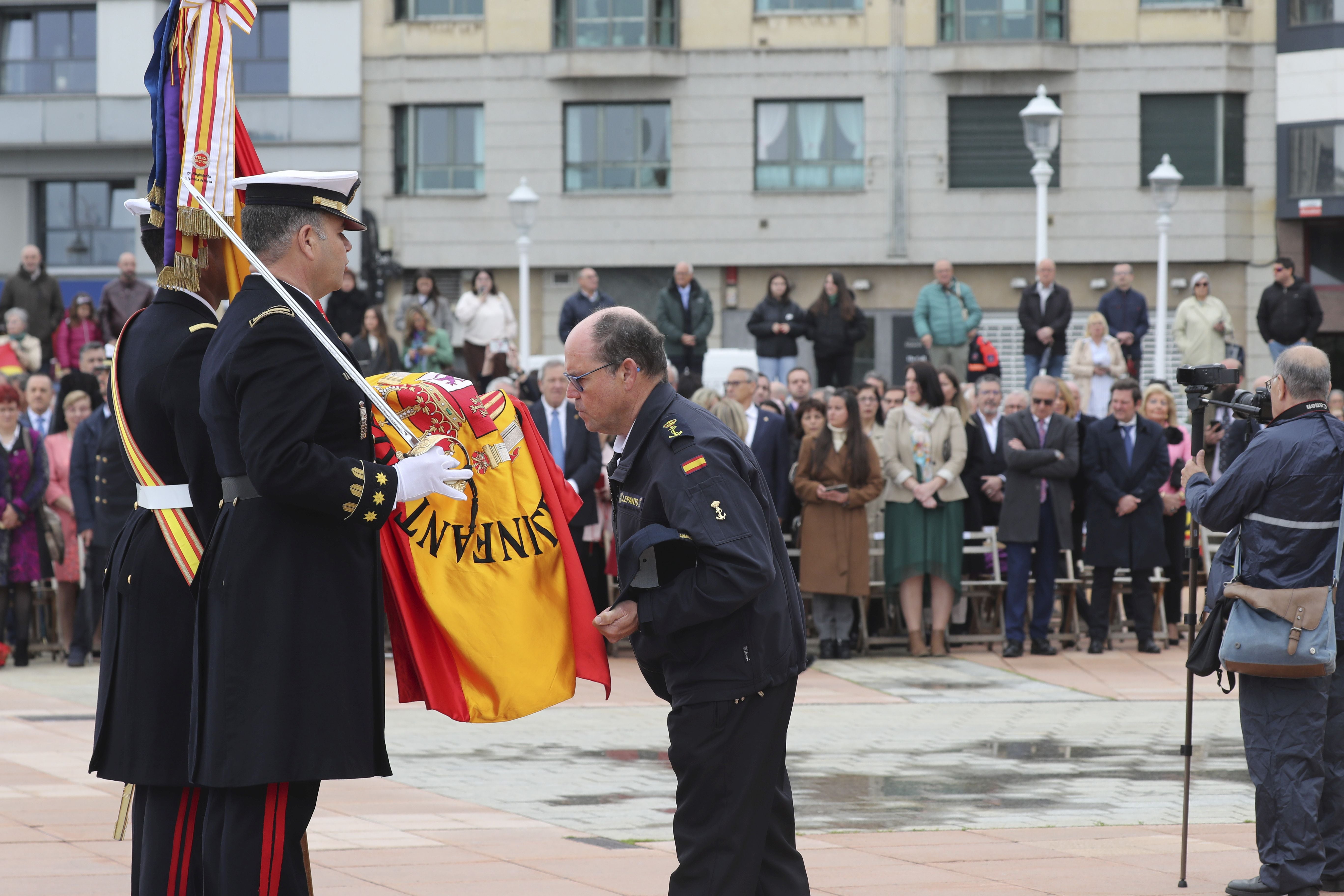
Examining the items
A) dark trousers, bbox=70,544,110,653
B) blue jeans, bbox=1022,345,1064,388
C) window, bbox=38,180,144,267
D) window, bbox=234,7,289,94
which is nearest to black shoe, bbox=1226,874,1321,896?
dark trousers, bbox=70,544,110,653

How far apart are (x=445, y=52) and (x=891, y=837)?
1209 inches

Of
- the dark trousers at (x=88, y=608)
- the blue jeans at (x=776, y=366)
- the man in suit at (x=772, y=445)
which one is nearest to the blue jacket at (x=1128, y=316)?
the blue jeans at (x=776, y=366)

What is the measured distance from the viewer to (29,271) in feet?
71.5

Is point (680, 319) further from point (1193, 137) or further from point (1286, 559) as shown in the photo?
point (1193, 137)

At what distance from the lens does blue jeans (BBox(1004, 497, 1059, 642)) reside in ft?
48.2

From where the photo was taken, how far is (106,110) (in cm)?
3688

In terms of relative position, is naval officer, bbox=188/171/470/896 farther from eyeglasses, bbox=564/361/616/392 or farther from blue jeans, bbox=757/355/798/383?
blue jeans, bbox=757/355/798/383

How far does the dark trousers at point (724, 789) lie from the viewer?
4582mm

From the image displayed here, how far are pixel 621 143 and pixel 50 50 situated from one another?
502 inches

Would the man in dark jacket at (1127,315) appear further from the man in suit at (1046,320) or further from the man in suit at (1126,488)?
the man in suit at (1126,488)

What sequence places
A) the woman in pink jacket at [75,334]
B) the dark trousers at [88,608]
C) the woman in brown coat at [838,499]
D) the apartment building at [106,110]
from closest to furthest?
the dark trousers at [88,608], the woman in brown coat at [838,499], the woman in pink jacket at [75,334], the apartment building at [106,110]

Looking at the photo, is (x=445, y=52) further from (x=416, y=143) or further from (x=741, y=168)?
(x=741, y=168)

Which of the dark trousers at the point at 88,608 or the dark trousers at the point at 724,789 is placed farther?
the dark trousers at the point at 88,608

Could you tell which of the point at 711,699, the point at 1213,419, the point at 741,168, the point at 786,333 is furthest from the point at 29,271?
the point at 711,699
